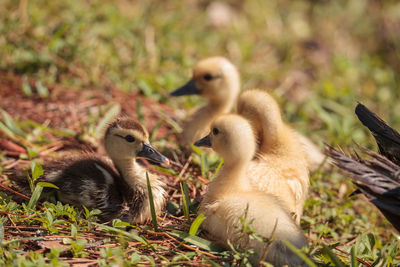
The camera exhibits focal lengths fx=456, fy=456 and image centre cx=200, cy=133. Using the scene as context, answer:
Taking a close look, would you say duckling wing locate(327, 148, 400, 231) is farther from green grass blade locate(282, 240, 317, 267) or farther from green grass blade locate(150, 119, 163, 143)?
green grass blade locate(150, 119, 163, 143)

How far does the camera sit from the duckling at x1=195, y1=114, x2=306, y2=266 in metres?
2.17

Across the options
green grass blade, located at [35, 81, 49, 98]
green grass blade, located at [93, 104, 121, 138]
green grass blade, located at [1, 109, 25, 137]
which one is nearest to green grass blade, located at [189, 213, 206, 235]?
green grass blade, located at [93, 104, 121, 138]

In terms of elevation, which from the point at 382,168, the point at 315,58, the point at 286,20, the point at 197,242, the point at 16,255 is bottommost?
the point at 16,255

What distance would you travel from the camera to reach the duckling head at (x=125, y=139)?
272 cm

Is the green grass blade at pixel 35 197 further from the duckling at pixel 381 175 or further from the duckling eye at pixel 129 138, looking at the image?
the duckling at pixel 381 175

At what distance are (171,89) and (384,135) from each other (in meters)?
2.40

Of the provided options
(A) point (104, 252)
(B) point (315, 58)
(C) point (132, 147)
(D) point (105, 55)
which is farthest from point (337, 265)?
(B) point (315, 58)

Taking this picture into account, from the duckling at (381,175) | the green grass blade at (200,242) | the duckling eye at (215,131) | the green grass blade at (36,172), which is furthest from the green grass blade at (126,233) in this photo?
the duckling at (381,175)

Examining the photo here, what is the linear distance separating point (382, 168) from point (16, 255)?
1771 millimetres

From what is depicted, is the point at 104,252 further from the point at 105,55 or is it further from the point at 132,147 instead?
the point at 105,55

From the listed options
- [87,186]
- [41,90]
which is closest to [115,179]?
[87,186]

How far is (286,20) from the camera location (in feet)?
21.3

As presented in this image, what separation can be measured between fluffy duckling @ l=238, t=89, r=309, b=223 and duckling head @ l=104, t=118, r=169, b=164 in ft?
2.31

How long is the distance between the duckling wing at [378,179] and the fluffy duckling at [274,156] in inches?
20.2
